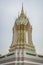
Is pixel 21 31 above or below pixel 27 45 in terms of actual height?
above

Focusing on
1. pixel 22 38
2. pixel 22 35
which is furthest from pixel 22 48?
pixel 22 35

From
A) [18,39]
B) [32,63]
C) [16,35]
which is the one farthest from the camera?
[16,35]

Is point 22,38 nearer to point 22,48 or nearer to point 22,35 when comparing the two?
point 22,35

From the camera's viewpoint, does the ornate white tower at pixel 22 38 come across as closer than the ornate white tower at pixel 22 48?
No

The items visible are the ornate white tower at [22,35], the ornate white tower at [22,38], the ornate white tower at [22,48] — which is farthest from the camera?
the ornate white tower at [22,35]

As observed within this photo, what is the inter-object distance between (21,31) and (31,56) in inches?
45.9

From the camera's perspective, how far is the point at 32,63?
777cm

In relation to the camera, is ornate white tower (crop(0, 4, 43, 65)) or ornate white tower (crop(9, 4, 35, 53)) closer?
ornate white tower (crop(0, 4, 43, 65))

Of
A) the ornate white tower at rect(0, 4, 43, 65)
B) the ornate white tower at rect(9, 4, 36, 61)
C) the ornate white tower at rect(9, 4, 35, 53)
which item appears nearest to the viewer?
the ornate white tower at rect(0, 4, 43, 65)

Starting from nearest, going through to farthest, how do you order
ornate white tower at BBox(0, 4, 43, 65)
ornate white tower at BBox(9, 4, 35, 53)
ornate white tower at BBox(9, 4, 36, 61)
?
ornate white tower at BBox(0, 4, 43, 65) → ornate white tower at BBox(9, 4, 36, 61) → ornate white tower at BBox(9, 4, 35, 53)

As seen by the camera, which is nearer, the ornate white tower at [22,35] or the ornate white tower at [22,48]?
the ornate white tower at [22,48]

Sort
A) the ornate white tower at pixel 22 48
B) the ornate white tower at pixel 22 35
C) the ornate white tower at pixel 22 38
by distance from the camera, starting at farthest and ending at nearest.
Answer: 1. the ornate white tower at pixel 22 35
2. the ornate white tower at pixel 22 38
3. the ornate white tower at pixel 22 48

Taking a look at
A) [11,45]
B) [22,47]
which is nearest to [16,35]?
[11,45]

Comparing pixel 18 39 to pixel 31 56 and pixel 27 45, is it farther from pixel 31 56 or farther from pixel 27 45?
pixel 31 56
